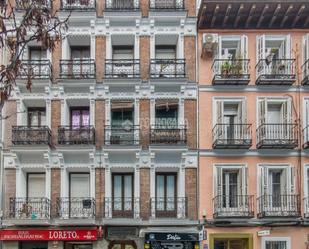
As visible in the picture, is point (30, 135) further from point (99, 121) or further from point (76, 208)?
point (76, 208)

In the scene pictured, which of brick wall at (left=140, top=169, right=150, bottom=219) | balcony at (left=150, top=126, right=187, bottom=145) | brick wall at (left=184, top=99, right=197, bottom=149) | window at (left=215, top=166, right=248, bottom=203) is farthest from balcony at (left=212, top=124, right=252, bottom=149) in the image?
brick wall at (left=140, top=169, right=150, bottom=219)

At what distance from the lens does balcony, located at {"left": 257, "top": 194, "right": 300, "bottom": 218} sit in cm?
2280

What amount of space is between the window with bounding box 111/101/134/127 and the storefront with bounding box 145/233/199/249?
4629 mm

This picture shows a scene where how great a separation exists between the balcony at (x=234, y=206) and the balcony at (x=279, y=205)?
0.41m

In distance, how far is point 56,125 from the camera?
78.3 feet

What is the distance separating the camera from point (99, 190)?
2334 centimetres

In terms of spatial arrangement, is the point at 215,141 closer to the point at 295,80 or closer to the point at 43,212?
the point at 295,80

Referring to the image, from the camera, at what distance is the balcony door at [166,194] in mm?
23453

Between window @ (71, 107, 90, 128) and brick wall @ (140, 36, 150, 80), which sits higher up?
brick wall @ (140, 36, 150, 80)

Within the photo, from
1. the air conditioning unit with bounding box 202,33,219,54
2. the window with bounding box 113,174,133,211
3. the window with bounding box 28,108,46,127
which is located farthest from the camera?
the window with bounding box 28,108,46,127

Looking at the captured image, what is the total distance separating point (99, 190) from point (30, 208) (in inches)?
109

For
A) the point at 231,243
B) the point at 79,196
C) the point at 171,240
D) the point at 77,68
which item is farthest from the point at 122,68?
the point at 231,243

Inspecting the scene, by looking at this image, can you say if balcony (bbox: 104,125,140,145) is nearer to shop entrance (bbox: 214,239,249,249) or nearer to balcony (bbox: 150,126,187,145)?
balcony (bbox: 150,126,187,145)

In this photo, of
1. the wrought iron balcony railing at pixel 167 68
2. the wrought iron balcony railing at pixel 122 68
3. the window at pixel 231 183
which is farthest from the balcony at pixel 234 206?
the wrought iron balcony railing at pixel 122 68
